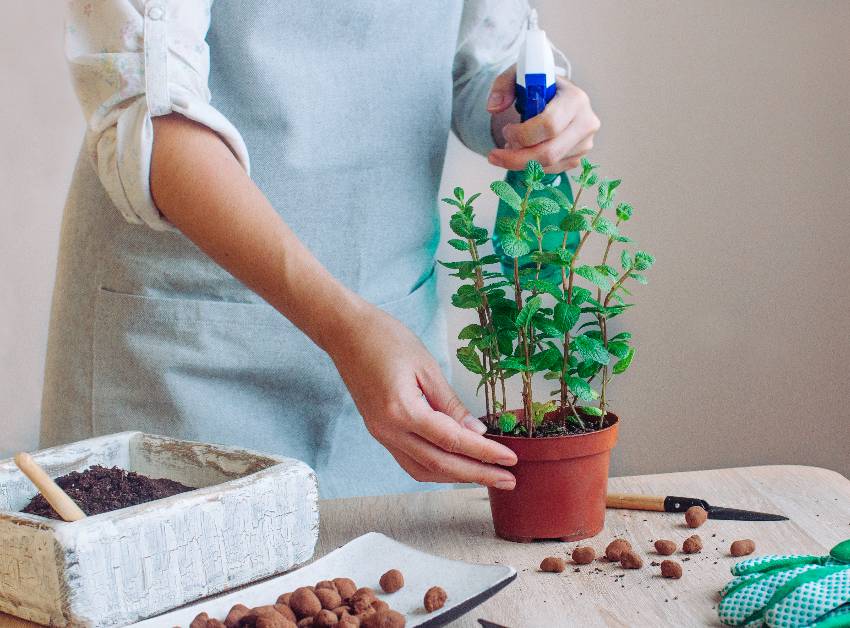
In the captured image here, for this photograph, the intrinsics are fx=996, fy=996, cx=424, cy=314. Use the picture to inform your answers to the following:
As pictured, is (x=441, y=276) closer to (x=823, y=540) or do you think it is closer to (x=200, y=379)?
(x=200, y=379)

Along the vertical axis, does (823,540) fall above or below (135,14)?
below

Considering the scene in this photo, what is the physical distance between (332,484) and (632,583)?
0.54 meters

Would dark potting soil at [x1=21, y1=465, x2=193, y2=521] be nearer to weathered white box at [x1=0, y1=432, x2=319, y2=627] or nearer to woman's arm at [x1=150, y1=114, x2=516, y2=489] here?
weathered white box at [x1=0, y1=432, x2=319, y2=627]

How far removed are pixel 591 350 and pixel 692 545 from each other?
0.19 meters

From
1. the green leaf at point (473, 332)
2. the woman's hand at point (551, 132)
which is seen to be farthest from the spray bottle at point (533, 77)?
the green leaf at point (473, 332)

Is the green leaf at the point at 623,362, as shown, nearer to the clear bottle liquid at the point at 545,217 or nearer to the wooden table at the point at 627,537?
the wooden table at the point at 627,537

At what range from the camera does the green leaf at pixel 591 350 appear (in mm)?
897

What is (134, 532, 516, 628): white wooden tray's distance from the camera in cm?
74

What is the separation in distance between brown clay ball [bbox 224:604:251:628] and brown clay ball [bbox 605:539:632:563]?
1.05ft

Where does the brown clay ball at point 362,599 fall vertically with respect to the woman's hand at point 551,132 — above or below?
below

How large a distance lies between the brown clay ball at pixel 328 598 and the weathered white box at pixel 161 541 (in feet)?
0.35

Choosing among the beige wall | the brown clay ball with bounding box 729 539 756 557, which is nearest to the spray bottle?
the brown clay ball with bounding box 729 539 756 557

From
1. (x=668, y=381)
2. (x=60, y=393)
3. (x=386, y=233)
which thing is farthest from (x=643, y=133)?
(x=60, y=393)

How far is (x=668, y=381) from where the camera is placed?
2.13 meters
